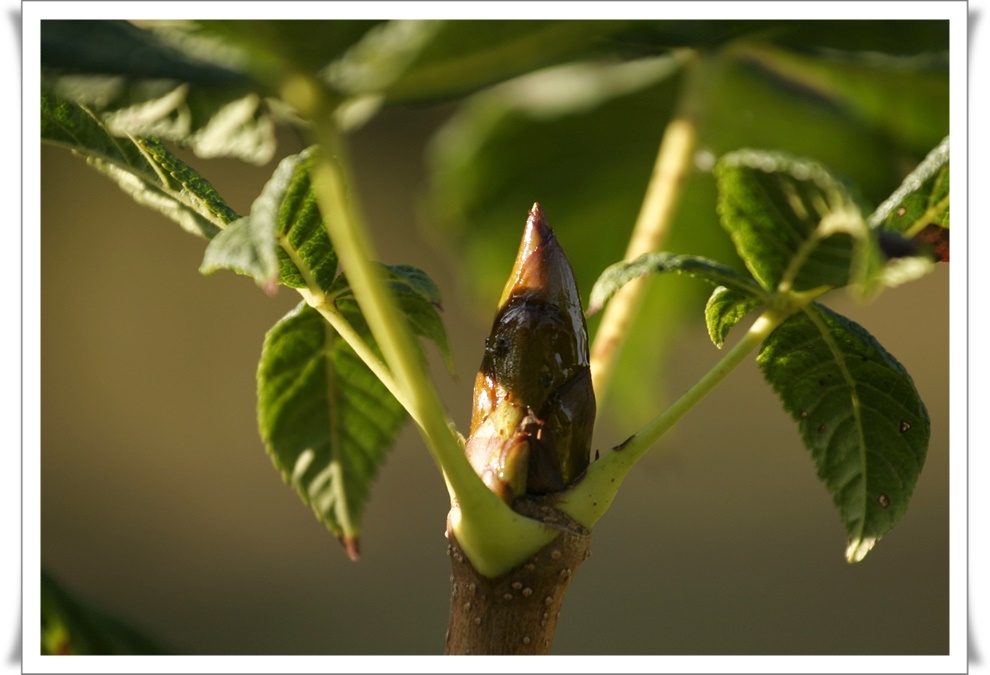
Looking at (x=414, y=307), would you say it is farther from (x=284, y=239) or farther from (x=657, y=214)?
(x=657, y=214)

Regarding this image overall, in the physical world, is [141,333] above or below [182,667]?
above

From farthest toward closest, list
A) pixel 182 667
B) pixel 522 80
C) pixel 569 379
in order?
pixel 522 80
pixel 182 667
pixel 569 379

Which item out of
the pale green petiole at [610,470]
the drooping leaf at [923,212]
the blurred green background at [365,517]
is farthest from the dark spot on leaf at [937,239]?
the blurred green background at [365,517]

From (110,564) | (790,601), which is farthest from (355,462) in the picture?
(110,564)

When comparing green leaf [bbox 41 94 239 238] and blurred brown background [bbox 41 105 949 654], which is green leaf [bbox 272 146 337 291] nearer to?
green leaf [bbox 41 94 239 238]

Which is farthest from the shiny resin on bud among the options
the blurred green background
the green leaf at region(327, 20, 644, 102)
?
the blurred green background

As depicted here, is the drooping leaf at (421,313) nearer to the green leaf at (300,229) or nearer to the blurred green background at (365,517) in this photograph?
the green leaf at (300,229)
